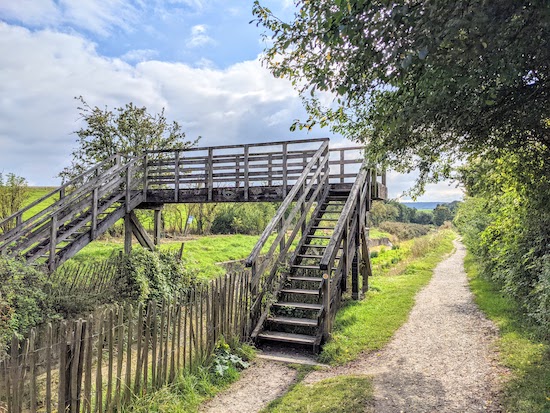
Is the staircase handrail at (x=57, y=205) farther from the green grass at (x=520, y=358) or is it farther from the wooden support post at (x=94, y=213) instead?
the green grass at (x=520, y=358)

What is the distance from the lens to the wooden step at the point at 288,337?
6.82m

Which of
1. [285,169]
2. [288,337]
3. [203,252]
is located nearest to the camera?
[288,337]

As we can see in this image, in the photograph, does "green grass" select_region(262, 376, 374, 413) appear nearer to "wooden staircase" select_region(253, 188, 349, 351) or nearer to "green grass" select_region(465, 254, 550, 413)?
"wooden staircase" select_region(253, 188, 349, 351)

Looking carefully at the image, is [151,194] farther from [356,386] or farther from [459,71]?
[459,71]

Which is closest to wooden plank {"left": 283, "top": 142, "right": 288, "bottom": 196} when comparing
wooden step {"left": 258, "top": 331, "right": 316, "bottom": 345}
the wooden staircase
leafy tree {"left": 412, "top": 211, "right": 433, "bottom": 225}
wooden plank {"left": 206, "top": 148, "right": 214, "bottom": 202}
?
wooden plank {"left": 206, "top": 148, "right": 214, "bottom": 202}

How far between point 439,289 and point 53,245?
11.5 m

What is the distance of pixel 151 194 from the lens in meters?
13.2

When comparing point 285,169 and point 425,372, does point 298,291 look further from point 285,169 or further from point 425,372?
point 285,169

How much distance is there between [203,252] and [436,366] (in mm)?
15851

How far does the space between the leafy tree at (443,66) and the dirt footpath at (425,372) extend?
330 centimetres

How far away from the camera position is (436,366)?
19.6 feet

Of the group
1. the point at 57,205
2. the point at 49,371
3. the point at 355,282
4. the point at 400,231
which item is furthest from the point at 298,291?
the point at 400,231

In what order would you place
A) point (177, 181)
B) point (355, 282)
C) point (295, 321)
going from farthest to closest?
point (177, 181) → point (355, 282) → point (295, 321)

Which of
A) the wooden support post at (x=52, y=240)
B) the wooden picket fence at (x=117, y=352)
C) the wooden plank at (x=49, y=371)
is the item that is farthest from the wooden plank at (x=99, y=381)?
the wooden support post at (x=52, y=240)
